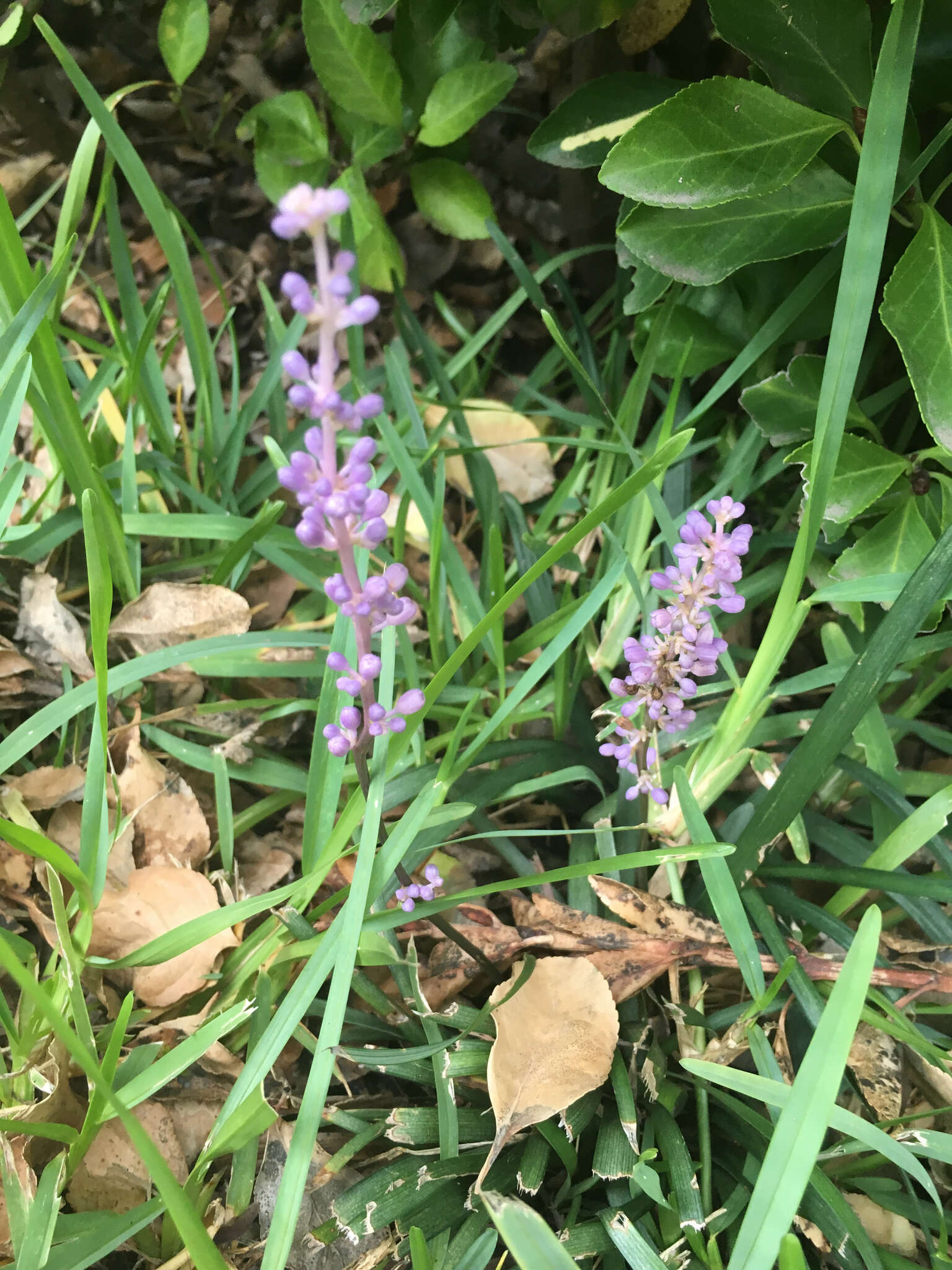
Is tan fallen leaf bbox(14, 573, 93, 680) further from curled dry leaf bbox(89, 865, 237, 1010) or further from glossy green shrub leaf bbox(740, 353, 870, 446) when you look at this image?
glossy green shrub leaf bbox(740, 353, 870, 446)

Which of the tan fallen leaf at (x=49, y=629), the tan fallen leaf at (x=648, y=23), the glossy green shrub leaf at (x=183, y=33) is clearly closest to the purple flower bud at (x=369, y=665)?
the tan fallen leaf at (x=49, y=629)

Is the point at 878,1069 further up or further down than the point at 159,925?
further down

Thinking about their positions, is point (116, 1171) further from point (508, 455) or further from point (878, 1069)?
point (508, 455)

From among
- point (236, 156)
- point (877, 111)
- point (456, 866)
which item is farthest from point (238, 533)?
point (236, 156)

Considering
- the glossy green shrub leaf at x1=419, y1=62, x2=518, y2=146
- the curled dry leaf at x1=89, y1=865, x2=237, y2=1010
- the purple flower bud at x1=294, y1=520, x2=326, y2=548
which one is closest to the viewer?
the purple flower bud at x1=294, y1=520, x2=326, y2=548

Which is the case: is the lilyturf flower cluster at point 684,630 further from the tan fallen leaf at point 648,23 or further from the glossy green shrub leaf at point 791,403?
the tan fallen leaf at point 648,23

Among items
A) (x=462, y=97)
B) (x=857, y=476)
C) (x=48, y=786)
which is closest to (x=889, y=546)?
(x=857, y=476)

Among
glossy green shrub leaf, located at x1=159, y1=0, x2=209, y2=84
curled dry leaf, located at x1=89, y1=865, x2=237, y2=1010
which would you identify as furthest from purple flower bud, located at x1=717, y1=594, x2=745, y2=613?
glossy green shrub leaf, located at x1=159, y1=0, x2=209, y2=84
